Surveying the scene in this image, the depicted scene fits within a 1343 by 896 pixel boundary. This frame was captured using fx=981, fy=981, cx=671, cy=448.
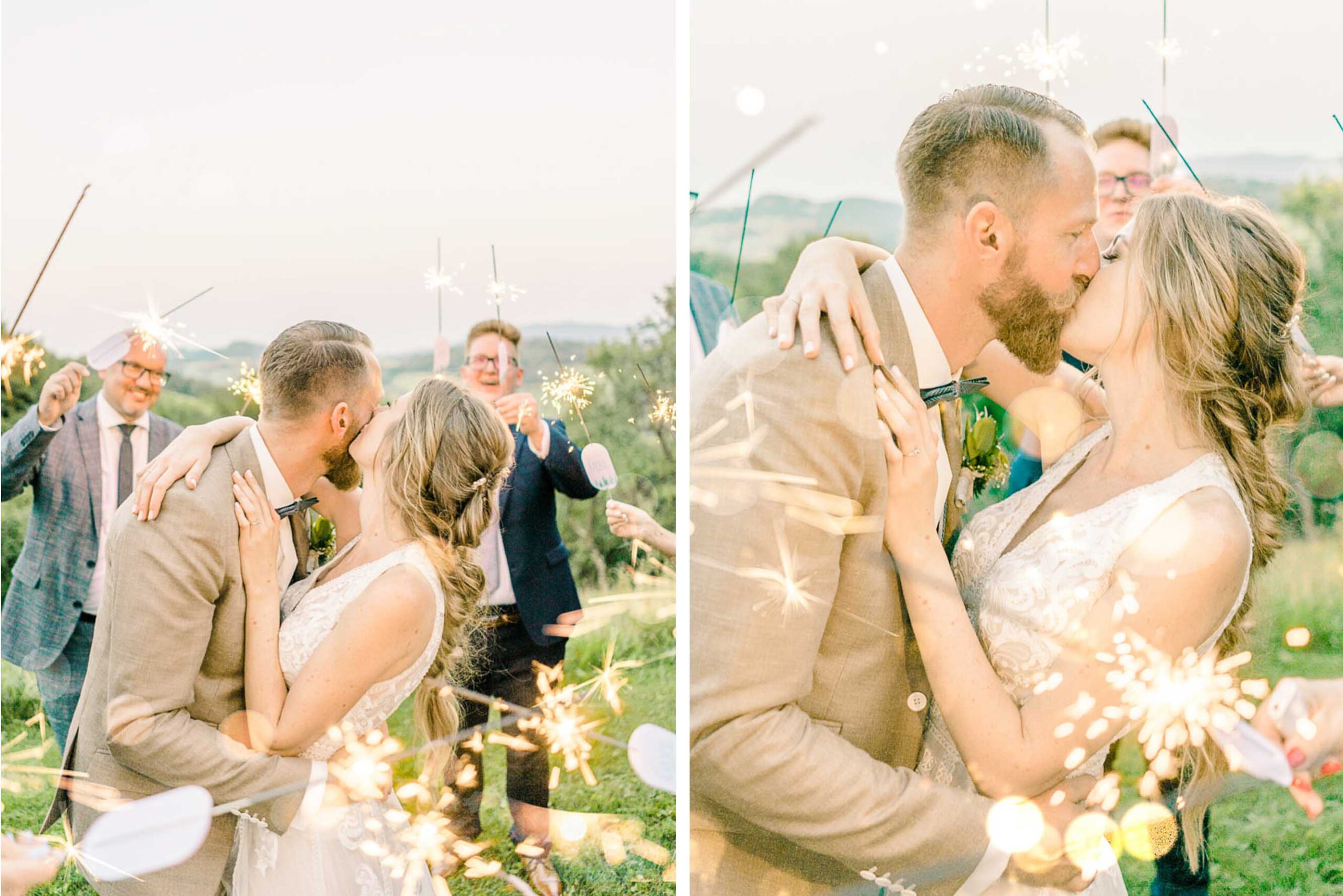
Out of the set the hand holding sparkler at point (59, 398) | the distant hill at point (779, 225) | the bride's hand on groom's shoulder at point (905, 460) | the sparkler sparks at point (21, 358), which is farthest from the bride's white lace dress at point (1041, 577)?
the sparkler sparks at point (21, 358)

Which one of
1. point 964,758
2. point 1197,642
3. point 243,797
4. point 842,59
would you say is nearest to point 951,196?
point 842,59

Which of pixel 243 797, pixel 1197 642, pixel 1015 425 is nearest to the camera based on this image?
pixel 1197 642

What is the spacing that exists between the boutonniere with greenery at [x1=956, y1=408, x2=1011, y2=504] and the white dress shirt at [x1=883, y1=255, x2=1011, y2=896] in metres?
0.20

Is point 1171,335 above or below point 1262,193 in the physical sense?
below

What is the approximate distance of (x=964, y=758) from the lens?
2020mm

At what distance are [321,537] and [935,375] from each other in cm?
135

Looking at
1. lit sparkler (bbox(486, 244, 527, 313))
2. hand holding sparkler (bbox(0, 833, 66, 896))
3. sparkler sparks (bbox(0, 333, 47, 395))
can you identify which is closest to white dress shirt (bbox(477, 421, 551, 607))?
lit sparkler (bbox(486, 244, 527, 313))

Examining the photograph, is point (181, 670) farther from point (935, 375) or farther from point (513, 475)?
point (935, 375)

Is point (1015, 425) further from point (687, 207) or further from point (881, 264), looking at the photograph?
point (687, 207)

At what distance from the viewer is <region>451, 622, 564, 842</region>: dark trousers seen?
2.24 meters

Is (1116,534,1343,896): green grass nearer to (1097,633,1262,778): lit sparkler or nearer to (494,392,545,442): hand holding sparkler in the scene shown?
(1097,633,1262,778): lit sparkler

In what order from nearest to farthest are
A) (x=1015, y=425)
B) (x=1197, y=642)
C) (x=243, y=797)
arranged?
(x=1197, y=642), (x=243, y=797), (x=1015, y=425)

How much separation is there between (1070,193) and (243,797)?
218 centimetres

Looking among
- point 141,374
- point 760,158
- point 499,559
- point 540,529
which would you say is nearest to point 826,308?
point 760,158
